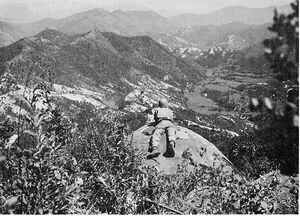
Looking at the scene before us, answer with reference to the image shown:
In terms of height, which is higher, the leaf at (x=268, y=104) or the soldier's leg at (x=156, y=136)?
the leaf at (x=268, y=104)

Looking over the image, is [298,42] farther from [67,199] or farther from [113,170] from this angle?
[113,170]

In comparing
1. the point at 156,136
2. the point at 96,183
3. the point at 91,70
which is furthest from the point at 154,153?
the point at 91,70

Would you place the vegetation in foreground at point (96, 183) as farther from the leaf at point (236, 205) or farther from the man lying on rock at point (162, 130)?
the man lying on rock at point (162, 130)

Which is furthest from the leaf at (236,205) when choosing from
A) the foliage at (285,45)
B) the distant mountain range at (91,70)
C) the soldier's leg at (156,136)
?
the distant mountain range at (91,70)

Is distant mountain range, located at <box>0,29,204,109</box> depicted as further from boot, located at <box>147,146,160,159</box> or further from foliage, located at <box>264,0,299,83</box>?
foliage, located at <box>264,0,299,83</box>

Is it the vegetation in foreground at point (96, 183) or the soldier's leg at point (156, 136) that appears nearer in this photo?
the vegetation in foreground at point (96, 183)

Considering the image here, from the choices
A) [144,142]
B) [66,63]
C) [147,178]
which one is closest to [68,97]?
[66,63]

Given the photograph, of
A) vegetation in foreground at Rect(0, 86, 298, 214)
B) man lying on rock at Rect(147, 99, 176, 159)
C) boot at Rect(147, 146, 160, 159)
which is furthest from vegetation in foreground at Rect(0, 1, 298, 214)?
man lying on rock at Rect(147, 99, 176, 159)
